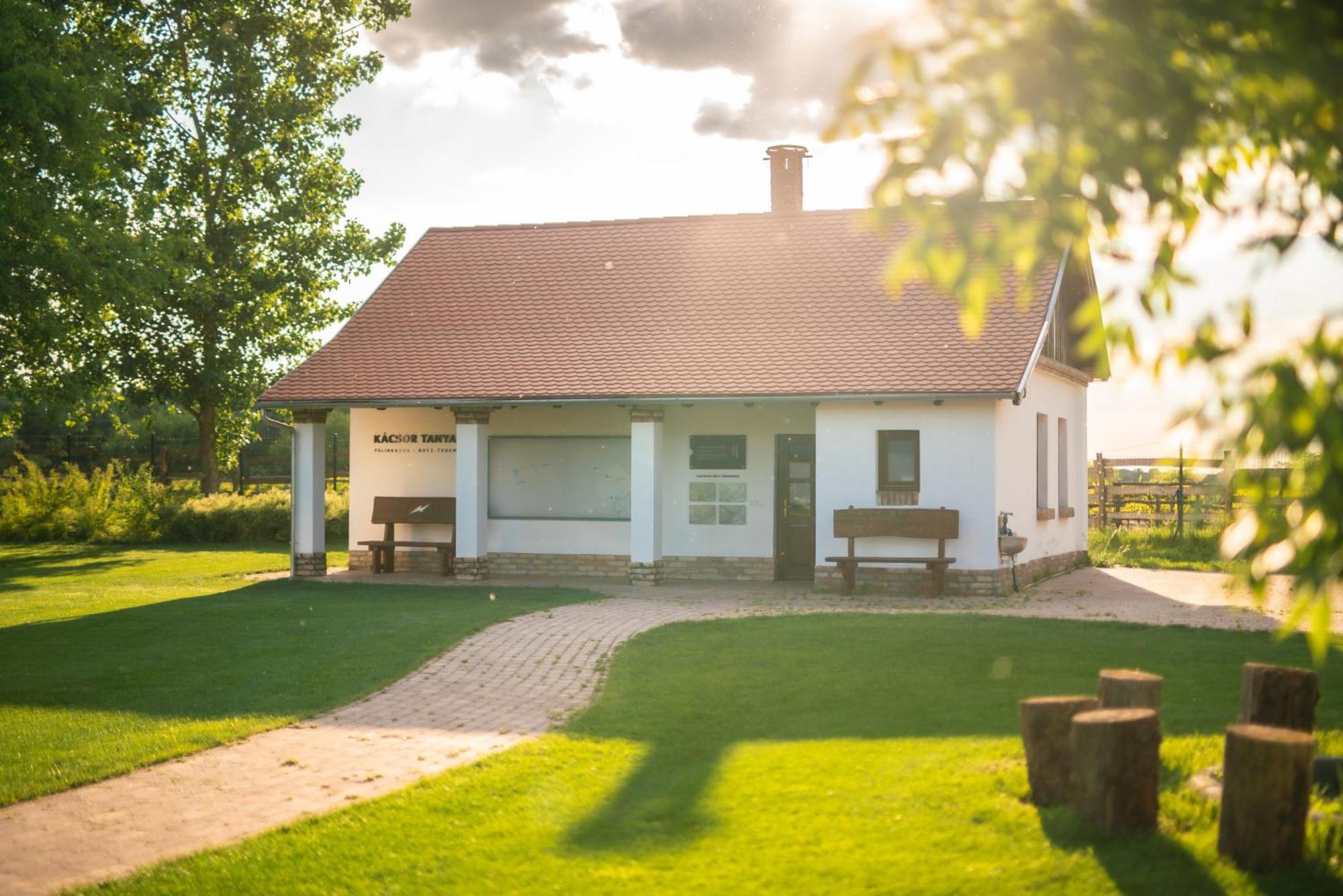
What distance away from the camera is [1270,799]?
5.71 metres

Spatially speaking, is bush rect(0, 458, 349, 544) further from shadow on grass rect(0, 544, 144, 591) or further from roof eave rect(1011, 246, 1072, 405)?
roof eave rect(1011, 246, 1072, 405)

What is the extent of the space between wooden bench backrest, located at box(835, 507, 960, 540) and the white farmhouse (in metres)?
0.34

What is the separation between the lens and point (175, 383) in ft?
110

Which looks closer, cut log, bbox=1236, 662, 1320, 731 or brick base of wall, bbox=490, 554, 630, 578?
cut log, bbox=1236, 662, 1320, 731

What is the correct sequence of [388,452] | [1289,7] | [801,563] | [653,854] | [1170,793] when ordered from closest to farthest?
[1289,7], [653,854], [1170,793], [801,563], [388,452]

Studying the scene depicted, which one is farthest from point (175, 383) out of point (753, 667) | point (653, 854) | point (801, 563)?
point (653, 854)

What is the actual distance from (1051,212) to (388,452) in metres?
20.0

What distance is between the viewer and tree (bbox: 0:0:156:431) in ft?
74.1

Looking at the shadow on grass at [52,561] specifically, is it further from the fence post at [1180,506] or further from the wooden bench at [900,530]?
the fence post at [1180,506]

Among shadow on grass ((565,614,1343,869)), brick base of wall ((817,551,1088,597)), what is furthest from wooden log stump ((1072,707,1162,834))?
brick base of wall ((817,551,1088,597))

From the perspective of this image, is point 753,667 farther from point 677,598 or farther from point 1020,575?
point 1020,575

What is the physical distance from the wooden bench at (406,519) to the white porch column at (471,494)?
903mm

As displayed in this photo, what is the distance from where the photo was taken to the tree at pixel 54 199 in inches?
890

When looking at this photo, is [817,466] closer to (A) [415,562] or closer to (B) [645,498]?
(B) [645,498]
